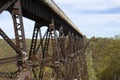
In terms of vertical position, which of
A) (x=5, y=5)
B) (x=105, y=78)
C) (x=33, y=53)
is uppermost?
(x=5, y=5)

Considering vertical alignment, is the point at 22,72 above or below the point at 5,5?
below

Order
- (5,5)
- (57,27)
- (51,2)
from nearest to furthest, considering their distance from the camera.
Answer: (5,5) < (51,2) < (57,27)

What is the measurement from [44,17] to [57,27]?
7.84 metres

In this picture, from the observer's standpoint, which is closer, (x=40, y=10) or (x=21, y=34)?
(x=21, y=34)

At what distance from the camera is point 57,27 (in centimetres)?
3244

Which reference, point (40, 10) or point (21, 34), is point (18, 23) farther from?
point (40, 10)

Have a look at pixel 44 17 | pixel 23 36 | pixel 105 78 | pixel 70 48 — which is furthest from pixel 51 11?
pixel 105 78

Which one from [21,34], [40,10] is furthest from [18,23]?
[40,10]

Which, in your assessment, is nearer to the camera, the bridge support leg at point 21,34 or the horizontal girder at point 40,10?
the bridge support leg at point 21,34

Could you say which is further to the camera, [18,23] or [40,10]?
[40,10]

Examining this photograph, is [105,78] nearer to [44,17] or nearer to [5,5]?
[44,17]

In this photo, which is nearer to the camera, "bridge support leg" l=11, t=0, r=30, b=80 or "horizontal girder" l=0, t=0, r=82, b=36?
"bridge support leg" l=11, t=0, r=30, b=80

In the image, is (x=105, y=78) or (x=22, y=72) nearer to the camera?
(x=22, y=72)

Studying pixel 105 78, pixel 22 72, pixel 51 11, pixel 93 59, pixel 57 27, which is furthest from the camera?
pixel 93 59
